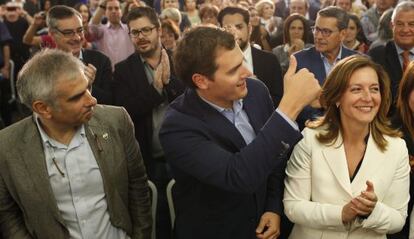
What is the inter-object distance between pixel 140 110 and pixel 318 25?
1432 millimetres

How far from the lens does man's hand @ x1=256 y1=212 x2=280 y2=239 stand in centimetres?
170

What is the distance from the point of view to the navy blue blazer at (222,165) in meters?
1.44

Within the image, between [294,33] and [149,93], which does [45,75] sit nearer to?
[149,93]

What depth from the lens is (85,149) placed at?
1.74 meters

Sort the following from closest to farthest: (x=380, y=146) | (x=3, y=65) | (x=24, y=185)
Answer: (x=24, y=185), (x=380, y=146), (x=3, y=65)

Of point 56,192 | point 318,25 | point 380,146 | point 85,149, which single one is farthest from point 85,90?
point 318,25

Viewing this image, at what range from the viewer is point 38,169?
1646mm

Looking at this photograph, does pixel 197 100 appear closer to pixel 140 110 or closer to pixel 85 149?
pixel 85 149

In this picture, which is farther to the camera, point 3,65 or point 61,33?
point 3,65

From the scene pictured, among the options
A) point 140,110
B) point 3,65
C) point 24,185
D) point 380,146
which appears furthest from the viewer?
point 3,65

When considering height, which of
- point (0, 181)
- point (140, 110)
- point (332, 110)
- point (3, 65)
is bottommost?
point (3, 65)

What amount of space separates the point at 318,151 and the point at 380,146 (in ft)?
0.73

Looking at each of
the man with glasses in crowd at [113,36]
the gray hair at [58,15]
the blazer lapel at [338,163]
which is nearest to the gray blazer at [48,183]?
the blazer lapel at [338,163]

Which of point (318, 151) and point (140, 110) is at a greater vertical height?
point (318, 151)
